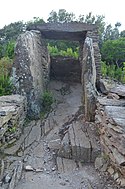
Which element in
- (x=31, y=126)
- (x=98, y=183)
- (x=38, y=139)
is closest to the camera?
(x=98, y=183)

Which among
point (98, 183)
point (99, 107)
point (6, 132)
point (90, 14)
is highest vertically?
point (90, 14)

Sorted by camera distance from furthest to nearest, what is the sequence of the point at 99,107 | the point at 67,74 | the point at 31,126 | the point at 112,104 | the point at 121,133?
the point at 67,74 → the point at 31,126 → the point at 99,107 → the point at 112,104 → the point at 121,133

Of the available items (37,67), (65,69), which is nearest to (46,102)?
(37,67)

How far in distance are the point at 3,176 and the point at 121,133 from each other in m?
2.29

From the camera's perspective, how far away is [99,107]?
6.71m

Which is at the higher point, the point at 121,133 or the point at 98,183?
the point at 121,133

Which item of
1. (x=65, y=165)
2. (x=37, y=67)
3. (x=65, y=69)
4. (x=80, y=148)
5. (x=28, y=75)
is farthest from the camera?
(x=65, y=69)

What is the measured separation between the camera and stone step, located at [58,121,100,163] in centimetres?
616

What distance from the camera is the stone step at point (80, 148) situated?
616 cm

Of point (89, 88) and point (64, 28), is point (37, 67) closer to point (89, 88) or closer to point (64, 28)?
point (64, 28)

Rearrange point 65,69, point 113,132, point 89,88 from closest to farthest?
point 113,132
point 89,88
point 65,69

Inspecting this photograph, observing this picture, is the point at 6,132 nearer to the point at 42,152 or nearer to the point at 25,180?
the point at 42,152

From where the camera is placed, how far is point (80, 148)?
243 inches

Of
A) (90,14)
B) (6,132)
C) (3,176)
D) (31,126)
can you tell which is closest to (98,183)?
(3,176)
